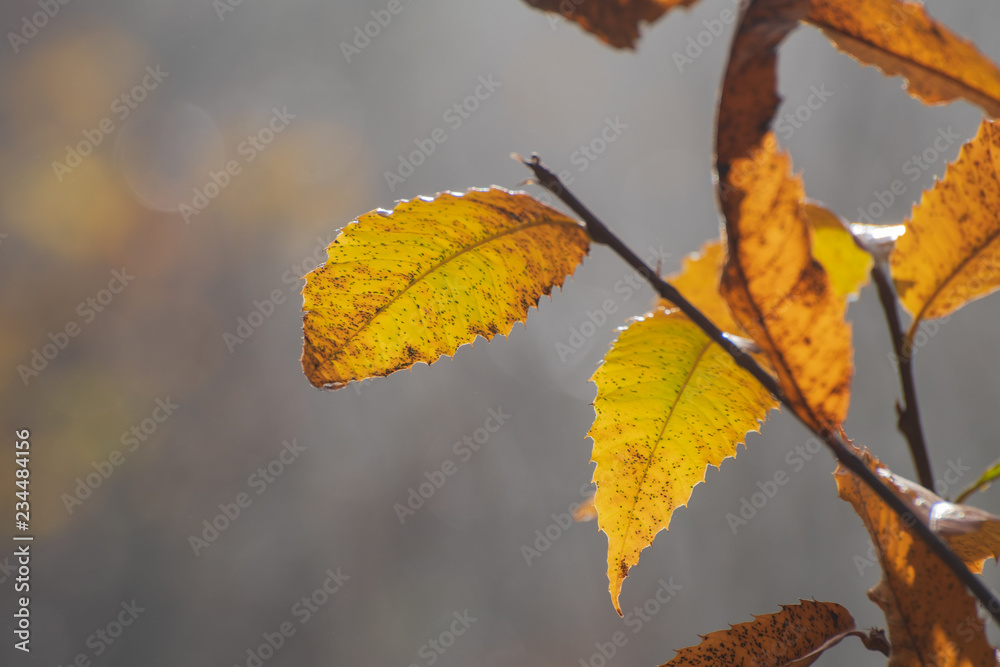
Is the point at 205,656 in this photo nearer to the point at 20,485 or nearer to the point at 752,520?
the point at 20,485

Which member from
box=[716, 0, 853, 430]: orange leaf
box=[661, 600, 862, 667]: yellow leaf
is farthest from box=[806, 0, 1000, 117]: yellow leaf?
box=[661, 600, 862, 667]: yellow leaf

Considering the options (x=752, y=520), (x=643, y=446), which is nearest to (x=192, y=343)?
(x=752, y=520)

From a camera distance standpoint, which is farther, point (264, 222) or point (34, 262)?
point (264, 222)

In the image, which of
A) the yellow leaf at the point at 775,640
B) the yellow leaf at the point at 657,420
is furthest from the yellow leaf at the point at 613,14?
the yellow leaf at the point at 775,640

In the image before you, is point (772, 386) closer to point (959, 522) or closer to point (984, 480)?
point (959, 522)

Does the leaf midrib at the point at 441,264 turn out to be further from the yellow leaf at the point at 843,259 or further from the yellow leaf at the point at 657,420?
the yellow leaf at the point at 843,259
